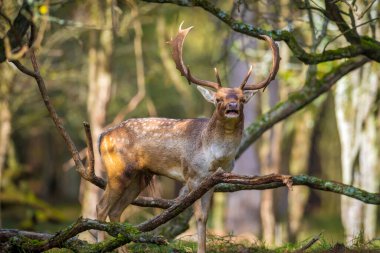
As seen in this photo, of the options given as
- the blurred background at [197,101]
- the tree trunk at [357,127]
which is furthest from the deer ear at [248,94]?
the tree trunk at [357,127]

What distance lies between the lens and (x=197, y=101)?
42.2 m

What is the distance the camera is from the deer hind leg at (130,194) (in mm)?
11539

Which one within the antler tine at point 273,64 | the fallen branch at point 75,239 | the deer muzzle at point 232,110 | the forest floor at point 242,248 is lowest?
the forest floor at point 242,248

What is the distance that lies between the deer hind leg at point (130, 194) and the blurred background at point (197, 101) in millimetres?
1422

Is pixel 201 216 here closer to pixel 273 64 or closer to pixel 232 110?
pixel 232 110

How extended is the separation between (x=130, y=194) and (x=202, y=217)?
1309 mm

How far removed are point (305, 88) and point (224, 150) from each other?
3.52 meters

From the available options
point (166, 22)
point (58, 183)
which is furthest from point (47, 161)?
point (166, 22)

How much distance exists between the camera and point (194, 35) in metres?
43.2

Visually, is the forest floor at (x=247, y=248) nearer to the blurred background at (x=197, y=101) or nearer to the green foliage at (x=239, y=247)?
the green foliage at (x=239, y=247)

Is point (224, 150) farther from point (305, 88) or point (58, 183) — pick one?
point (58, 183)

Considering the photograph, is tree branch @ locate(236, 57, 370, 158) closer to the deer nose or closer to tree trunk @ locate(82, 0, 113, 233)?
the deer nose

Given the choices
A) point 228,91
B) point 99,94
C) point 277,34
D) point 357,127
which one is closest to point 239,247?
point 228,91

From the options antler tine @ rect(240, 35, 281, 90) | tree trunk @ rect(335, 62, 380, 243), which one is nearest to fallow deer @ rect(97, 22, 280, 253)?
antler tine @ rect(240, 35, 281, 90)
